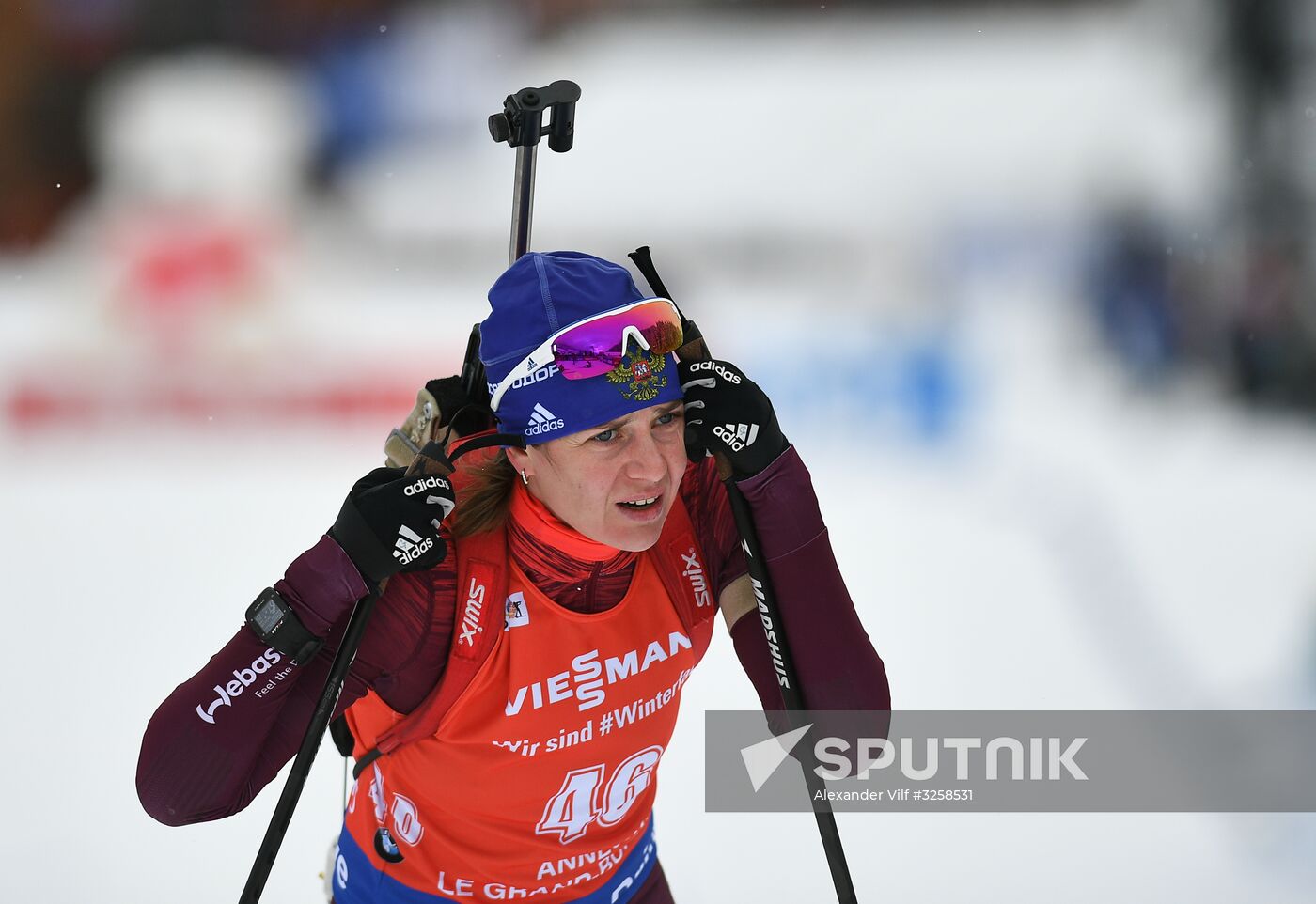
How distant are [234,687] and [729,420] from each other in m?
0.81

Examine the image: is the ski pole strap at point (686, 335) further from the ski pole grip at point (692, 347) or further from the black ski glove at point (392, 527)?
the black ski glove at point (392, 527)

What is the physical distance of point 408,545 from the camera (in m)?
1.81

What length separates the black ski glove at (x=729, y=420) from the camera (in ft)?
6.25

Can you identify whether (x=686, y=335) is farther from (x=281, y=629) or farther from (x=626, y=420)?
(x=281, y=629)

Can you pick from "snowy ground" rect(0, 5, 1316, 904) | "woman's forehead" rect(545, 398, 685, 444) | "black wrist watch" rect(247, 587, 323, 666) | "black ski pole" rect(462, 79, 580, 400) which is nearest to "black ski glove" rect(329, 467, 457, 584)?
"black wrist watch" rect(247, 587, 323, 666)

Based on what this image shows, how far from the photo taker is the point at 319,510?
4797 mm

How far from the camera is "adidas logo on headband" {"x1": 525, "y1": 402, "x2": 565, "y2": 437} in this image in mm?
1908

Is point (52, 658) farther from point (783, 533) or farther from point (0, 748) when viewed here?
point (783, 533)

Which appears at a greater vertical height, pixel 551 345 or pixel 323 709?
pixel 551 345

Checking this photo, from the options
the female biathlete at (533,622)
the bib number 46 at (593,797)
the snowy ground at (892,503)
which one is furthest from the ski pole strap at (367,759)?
the snowy ground at (892,503)

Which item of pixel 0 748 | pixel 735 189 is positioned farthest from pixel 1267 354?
pixel 0 748

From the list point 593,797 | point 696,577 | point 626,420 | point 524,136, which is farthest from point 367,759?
point 524,136

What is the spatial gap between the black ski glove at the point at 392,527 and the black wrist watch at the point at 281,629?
0.12 m

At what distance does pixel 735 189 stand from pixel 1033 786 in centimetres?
425
